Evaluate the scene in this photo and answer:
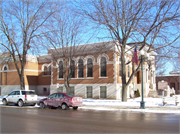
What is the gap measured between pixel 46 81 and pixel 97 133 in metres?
28.4

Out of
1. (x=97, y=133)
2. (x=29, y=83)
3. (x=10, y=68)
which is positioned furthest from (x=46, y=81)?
(x=97, y=133)

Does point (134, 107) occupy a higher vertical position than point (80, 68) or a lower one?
lower

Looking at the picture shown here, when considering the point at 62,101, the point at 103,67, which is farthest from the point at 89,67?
the point at 62,101

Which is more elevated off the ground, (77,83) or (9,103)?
(77,83)

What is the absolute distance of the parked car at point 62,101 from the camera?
52.2 ft

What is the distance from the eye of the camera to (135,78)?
32469mm

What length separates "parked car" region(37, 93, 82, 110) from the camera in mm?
15906

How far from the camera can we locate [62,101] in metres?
16.3

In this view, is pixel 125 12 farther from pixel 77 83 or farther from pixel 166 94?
pixel 166 94

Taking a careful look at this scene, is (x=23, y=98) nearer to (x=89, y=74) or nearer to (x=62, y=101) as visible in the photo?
(x=62, y=101)

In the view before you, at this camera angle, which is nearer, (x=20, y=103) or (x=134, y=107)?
(x=134, y=107)

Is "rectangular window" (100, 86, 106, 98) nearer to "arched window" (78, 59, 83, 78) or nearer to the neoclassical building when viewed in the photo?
the neoclassical building

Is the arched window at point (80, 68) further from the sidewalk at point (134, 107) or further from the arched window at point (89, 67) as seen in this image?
the sidewalk at point (134, 107)

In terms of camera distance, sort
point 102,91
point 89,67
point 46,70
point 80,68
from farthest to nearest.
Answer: point 46,70 < point 80,68 < point 89,67 < point 102,91
